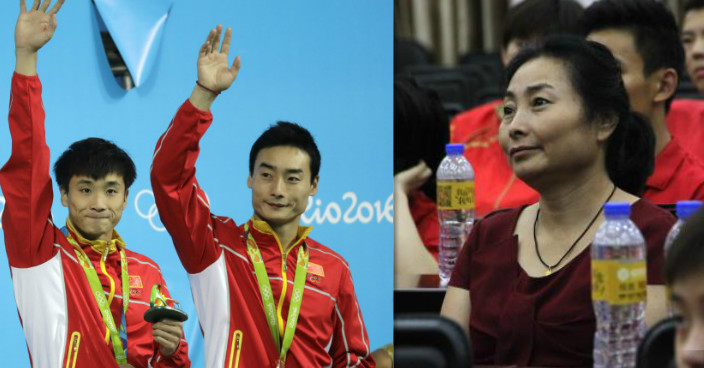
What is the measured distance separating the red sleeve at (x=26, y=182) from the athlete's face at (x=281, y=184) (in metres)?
0.30

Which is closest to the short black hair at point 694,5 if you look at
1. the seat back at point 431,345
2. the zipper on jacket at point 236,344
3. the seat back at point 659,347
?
the seat back at point 659,347

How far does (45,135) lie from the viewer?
1.39m

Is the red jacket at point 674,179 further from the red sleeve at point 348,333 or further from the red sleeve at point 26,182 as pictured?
the red sleeve at point 26,182

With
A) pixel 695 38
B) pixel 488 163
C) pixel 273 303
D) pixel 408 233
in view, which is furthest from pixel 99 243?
Answer: pixel 695 38

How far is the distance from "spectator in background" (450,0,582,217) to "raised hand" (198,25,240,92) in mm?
2005

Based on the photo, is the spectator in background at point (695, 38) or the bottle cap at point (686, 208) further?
the spectator in background at point (695, 38)

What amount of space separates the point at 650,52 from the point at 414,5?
533 centimetres

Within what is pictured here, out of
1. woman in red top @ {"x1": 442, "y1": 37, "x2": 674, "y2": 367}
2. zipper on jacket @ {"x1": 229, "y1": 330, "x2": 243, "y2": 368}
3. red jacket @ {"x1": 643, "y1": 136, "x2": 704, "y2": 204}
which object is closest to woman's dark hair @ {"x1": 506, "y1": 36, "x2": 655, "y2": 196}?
woman in red top @ {"x1": 442, "y1": 37, "x2": 674, "y2": 367}

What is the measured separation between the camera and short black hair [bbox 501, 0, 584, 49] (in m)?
3.48

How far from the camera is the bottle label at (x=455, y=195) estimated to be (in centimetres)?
286

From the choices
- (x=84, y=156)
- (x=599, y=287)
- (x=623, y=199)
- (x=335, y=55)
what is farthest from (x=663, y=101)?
(x=84, y=156)

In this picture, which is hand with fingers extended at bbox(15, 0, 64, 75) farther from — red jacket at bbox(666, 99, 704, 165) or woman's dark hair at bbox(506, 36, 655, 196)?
red jacket at bbox(666, 99, 704, 165)

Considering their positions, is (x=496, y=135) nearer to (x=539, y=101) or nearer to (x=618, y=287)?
(x=539, y=101)

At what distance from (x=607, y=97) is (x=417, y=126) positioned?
0.87 m
